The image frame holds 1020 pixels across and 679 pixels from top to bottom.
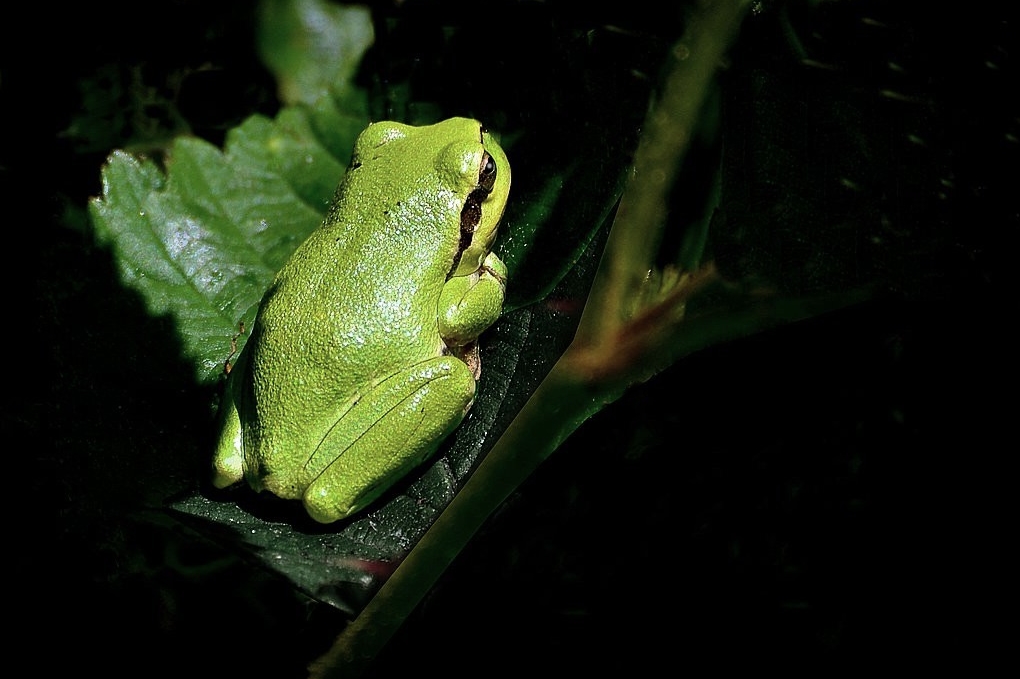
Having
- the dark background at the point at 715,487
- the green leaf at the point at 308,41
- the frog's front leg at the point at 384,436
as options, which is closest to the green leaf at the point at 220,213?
the dark background at the point at 715,487

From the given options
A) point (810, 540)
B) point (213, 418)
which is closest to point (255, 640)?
point (213, 418)

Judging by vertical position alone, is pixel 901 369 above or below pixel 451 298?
below

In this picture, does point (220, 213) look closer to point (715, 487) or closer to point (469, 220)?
point (469, 220)

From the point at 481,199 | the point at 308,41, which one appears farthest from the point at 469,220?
the point at 308,41

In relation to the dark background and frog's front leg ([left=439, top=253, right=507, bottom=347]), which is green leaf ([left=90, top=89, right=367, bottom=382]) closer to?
the dark background

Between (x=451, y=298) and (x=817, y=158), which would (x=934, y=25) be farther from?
(x=451, y=298)

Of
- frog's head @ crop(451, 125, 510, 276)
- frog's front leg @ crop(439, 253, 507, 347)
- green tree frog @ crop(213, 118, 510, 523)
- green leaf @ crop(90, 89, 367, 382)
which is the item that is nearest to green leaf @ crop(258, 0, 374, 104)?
green leaf @ crop(90, 89, 367, 382)
